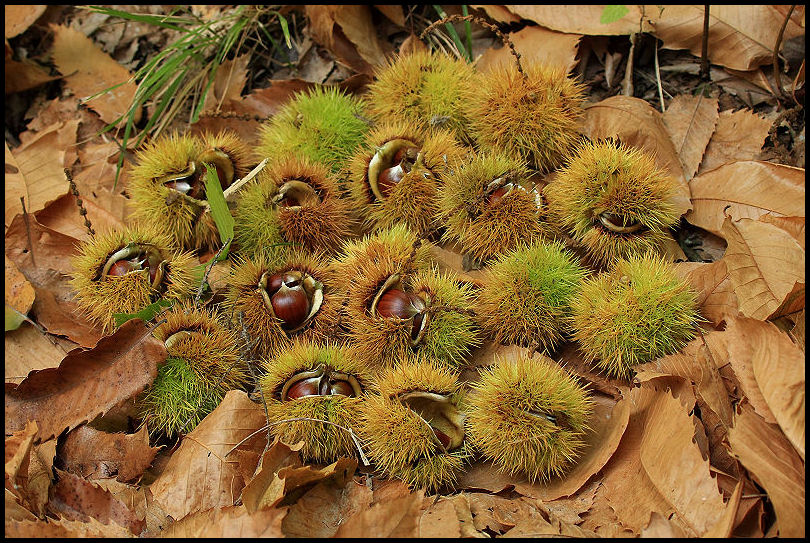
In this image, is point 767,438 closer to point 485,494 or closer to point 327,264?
point 485,494

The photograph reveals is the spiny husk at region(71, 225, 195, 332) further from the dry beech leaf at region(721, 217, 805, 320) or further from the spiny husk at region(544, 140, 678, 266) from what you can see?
the dry beech leaf at region(721, 217, 805, 320)

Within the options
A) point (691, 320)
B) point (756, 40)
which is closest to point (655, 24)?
point (756, 40)

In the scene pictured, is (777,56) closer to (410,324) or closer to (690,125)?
(690,125)

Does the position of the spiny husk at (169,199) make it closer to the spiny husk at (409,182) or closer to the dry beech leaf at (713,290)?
the spiny husk at (409,182)

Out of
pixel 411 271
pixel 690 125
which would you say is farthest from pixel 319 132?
pixel 690 125

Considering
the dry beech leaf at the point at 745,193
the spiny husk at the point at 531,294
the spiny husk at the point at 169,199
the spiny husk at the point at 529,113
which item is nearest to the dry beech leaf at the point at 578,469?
the spiny husk at the point at 531,294

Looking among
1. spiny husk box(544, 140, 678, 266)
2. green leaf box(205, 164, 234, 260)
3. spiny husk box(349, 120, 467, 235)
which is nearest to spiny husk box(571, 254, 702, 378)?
spiny husk box(544, 140, 678, 266)
